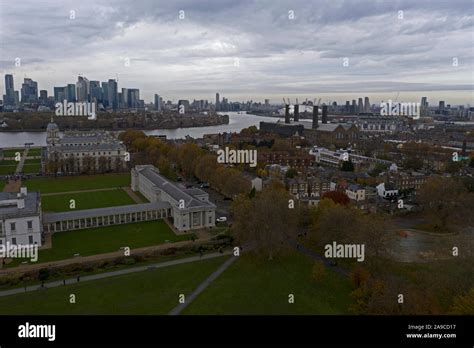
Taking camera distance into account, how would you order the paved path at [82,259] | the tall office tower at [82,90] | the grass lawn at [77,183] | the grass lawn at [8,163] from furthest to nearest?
1. the tall office tower at [82,90]
2. the grass lawn at [8,163]
3. the grass lawn at [77,183]
4. the paved path at [82,259]

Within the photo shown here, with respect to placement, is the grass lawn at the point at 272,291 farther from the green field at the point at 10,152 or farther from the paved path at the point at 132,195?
the green field at the point at 10,152

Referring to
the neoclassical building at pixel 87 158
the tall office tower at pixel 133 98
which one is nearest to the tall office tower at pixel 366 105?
the tall office tower at pixel 133 98

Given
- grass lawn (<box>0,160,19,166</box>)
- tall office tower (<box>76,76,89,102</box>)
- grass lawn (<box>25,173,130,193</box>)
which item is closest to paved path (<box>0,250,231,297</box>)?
grass lawn (<box>25,173,130,193</box>)

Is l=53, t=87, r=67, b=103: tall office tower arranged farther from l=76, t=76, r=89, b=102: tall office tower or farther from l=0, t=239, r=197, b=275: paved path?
l=0, t=239, r=197, b=275: paved path

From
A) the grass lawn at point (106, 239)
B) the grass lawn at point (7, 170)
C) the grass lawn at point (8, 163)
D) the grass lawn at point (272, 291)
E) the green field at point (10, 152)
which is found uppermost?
the green field at point (10, 152)

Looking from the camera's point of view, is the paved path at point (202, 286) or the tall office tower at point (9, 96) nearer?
the paved path at point (202, 286)

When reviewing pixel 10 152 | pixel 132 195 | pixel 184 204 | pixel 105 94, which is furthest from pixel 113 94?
pixel 184 204

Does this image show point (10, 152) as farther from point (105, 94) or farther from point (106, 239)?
point (105, 94)
